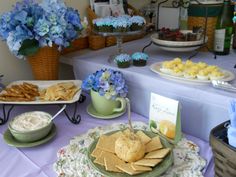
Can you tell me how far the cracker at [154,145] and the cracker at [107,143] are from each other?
8 centimetres

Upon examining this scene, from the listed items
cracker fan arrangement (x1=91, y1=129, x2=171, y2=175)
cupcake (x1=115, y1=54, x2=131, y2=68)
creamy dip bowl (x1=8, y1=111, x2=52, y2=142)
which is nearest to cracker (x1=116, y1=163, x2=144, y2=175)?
cracker fan arrangement (x1=91, y1=129, x2=171, y2=175)

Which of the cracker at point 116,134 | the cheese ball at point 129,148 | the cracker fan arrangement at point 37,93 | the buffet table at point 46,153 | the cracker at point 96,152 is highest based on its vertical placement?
the cracker fan arrangement at point 37,93

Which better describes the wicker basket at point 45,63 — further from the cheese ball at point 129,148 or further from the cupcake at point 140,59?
the cheese ball at point 129,148

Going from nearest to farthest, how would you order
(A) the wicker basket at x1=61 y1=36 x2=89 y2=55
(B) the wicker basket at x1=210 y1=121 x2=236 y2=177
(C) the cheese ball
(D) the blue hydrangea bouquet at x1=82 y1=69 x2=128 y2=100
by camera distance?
(B) the wicker basket at x1=210 y1=121 x2=236 y2=177 < (C) the cheese ball < (D) the blue hydrangea bouquet at x1=82 y1=69 x2=128 y2=100 < (A) the wicker basket at x1=61 y1=36 x2=89 y2=55

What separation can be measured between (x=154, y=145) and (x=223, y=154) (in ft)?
0.61

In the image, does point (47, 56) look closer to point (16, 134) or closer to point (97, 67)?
point (97, 67)

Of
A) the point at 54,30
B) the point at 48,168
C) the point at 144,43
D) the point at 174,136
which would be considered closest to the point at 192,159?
the point at 174,136

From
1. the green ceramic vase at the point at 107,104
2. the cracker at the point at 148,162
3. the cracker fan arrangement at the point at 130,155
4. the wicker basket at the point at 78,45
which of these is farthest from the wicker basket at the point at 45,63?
the cracker at the point at 148,162

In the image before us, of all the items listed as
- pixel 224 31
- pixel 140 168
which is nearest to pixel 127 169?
pixel 140 168

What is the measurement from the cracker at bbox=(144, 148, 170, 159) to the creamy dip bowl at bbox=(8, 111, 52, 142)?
0.29 meters

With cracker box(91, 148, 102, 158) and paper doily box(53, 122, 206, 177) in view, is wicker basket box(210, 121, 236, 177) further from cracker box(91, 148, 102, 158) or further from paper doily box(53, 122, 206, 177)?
cracker box(91, 148, 102, 158)

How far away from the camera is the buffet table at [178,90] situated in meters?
0.74

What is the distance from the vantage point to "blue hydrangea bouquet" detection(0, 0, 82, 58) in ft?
3.00

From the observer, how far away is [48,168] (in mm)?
672
